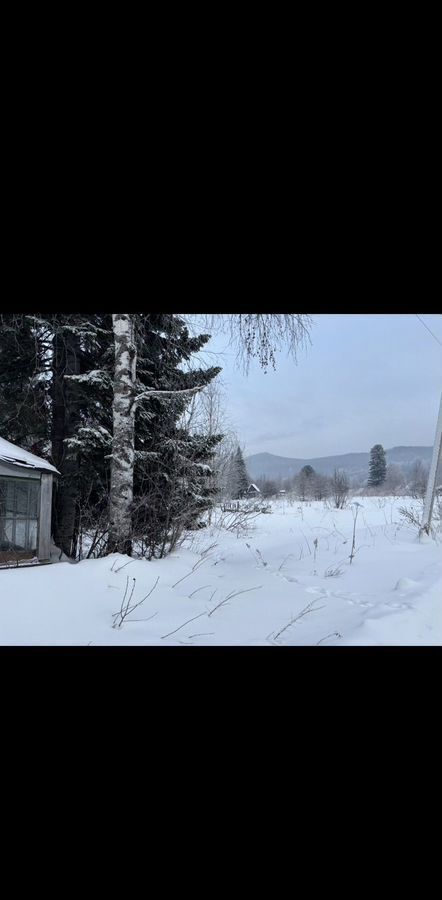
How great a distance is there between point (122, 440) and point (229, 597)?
152 cm

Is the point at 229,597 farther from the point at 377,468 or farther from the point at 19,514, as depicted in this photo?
the point at 377,468

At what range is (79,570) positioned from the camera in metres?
2.64

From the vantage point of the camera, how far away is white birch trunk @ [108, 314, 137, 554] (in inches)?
127

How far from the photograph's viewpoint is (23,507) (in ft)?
9.80

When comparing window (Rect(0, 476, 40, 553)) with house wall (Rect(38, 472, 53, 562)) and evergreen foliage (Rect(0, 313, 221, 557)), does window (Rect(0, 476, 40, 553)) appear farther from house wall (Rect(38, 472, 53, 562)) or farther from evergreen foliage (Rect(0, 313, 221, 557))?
evergreen foliage (Rect(0, 313, 221, 557))

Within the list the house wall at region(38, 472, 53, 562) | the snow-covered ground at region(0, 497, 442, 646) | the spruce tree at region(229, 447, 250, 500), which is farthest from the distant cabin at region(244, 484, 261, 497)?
the house wall at region(38, 472, 53, 562)

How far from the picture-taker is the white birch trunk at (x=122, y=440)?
3.23 m

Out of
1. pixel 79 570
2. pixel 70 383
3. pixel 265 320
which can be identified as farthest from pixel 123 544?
pixel 265 320

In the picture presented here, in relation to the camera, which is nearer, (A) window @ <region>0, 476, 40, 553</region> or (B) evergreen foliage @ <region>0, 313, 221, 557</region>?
(A) window @ <region>0, 476, 40, 553</region>

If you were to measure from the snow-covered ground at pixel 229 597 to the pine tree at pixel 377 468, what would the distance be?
94.4 inches

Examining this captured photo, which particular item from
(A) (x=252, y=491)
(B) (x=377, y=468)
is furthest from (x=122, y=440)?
(B) (x=377, y=468)
